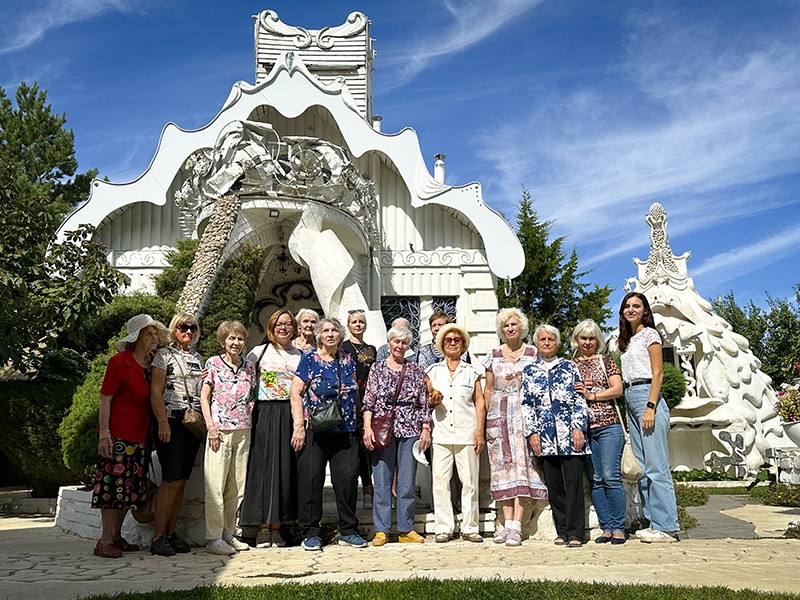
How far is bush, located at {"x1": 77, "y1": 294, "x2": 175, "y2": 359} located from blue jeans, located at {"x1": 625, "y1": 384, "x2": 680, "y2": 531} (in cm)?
820

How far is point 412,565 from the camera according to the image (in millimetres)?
4449

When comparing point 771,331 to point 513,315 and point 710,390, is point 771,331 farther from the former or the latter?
point 513,315

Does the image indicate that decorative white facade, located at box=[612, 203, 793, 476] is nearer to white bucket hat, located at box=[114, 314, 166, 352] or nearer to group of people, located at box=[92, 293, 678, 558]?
group of people, located at box=[92, 293, 678, 558]

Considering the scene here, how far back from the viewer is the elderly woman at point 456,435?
545 centimetres

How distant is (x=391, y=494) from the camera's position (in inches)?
215

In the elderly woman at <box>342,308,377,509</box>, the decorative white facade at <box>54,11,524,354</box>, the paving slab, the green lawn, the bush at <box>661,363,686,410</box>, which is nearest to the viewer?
the green lawn

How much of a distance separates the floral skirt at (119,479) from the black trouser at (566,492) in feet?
9.93

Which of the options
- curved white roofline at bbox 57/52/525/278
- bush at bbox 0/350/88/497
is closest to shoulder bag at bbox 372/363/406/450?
bush at bbox 0/350/88/497

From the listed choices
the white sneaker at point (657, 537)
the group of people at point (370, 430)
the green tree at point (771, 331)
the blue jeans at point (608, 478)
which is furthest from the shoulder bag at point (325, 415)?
the green tree at point (771, 331)

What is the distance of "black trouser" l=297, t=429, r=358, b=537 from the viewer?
5.21m

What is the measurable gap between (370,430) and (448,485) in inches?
29.9

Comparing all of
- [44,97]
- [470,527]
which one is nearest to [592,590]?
[470,527]

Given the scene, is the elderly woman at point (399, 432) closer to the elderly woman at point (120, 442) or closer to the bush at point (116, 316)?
the elderly woman at point (120, 442)

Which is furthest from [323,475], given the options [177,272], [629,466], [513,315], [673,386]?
[673,386]
